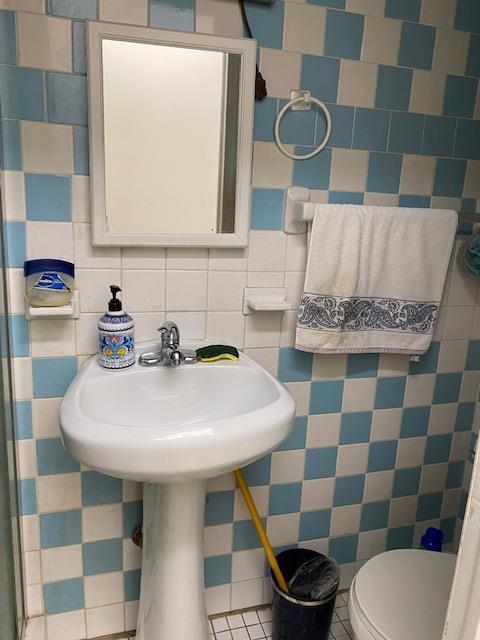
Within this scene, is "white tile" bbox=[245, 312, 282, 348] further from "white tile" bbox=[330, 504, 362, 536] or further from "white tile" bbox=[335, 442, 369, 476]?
"white tile" bbox=[330, 504, 362, 536]

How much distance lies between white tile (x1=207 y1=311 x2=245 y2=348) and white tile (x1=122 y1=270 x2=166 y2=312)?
155 mm

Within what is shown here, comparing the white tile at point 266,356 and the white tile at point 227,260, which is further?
the white tile at point 266,356

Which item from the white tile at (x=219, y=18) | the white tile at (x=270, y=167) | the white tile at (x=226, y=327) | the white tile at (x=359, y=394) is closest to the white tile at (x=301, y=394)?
the white tile at (x=359, y=394)

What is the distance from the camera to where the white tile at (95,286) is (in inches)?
54.1

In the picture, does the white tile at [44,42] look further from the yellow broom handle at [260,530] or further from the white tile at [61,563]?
the white tile at [61,563]

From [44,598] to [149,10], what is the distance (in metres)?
1.62

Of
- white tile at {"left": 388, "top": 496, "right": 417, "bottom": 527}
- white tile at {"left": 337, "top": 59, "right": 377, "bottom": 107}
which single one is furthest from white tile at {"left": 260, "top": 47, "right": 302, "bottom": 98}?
white tile at {"left": 388, "top": 496, "right": 417, "bottom": 527}

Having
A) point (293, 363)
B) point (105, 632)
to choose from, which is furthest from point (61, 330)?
point (105, 632)

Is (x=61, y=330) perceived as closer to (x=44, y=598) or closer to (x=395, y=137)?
(x=44, y=598)

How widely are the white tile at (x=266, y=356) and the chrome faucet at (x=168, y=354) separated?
233 millimetres

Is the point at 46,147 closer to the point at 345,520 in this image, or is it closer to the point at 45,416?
the point at 45,416

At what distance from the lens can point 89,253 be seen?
1360 millimetres

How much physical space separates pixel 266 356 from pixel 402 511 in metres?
0.81

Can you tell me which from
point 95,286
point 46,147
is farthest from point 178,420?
point 46,147
